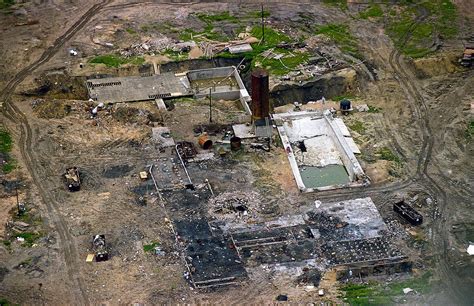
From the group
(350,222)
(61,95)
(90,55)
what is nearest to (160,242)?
(350,222)

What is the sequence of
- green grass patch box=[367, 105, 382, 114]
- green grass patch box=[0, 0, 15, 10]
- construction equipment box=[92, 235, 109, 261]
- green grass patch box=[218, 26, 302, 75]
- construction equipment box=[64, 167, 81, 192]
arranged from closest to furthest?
1. construction equipment box=[92, 235, 109, 261]
2. construction equipment box=[64, 167, 81, 192]
3. green grass patch box=[367, 105, 382, 114]
4. green grass patch box=[218, 26, 302, 75]
5. green grass patch box=[0, 0, 15, 10]

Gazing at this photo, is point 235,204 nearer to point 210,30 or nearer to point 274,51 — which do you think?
point 274,51

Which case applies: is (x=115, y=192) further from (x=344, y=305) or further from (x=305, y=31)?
(x=305, y=31)

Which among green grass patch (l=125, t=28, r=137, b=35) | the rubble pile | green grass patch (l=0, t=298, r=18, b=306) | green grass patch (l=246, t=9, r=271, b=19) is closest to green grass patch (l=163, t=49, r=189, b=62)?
green grass patch (l=125, t=28, r=137, b=35)

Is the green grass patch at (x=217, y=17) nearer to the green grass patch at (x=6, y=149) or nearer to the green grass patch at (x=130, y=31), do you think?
the green grass patch at (x=130, y=31)

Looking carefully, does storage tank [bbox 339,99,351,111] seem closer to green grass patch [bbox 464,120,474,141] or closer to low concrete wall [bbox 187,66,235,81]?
green grass patch [bbox 464,120,474,141]

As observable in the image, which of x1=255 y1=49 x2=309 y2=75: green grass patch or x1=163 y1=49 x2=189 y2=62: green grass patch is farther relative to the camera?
x1=163 y1=49 x2=189 y2=62: green grass patch

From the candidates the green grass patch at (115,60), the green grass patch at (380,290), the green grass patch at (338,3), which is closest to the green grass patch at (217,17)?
the green grass patch at (115,60)

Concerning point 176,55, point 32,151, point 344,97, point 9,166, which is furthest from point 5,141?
point 344,97
